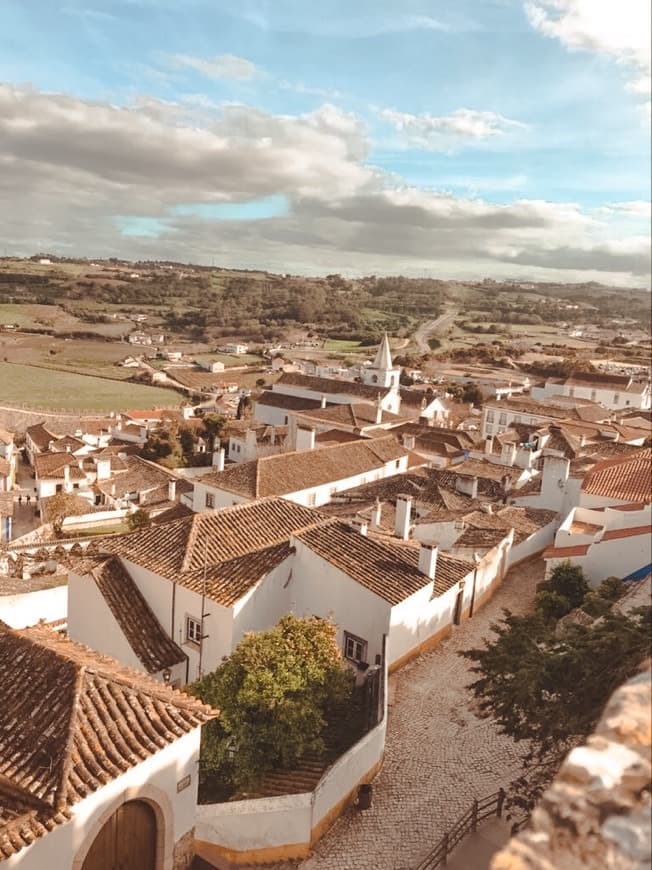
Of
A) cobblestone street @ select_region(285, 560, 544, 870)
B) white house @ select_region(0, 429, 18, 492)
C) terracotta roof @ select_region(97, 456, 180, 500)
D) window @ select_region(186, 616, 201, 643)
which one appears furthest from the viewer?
white house @ select_region(0, 429, 18, 492)

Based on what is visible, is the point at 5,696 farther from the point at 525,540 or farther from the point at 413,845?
the point at 525,540

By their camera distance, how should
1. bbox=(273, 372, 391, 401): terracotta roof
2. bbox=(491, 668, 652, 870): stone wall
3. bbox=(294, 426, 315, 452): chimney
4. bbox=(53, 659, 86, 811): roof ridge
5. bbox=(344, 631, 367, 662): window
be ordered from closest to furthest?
bbox=(491, 668, 652, 870): stone wall, bbox=(53, 659, 86, 811): roof ridge, bbox=(344, 631, 367, 662): window, bbox=(294, 426, 315, 452): chimney, bbox=(273, 372, 391, 401): terracotta roof

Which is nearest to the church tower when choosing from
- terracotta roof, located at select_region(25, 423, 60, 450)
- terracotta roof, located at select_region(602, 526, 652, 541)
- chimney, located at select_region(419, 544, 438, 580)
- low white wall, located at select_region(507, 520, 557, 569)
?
terracotta roof, located at select_region(25, 423, 60, 450)

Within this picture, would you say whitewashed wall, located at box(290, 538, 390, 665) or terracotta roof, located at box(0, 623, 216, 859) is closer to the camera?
terracotta roof, located at box(0, 623, 216, 859)

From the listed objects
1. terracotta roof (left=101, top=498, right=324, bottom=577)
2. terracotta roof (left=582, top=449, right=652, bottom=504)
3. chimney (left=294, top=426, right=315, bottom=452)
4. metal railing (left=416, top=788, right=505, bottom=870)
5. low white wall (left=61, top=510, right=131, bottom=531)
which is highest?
→ terracotta roof (left=582, top=449, right=652, bottom=504)

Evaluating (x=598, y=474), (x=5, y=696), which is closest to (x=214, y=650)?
(x=5, y=696)

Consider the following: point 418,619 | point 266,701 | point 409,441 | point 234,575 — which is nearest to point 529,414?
point 409,441

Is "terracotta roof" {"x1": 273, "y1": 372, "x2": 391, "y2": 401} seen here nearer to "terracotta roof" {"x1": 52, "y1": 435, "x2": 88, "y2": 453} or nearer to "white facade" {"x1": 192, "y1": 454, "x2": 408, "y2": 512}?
"terracotta roof" {"x1": 52, "y1": 435, "x2": 88, "y2": 453}
